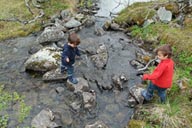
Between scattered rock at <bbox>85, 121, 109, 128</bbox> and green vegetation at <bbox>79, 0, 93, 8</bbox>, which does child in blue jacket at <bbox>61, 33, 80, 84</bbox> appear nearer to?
scattered rock at <bbox>85, 121, 109, 128</bbox>

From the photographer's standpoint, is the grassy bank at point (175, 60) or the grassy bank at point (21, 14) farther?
the grassy bank at point (21, 14)

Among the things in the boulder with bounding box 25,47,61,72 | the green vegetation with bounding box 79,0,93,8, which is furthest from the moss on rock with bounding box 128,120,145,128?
the green vegetation with bounding box 79,0,93,8

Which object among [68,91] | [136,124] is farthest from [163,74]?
[68,91]

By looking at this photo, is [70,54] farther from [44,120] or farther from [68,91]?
[44,120]

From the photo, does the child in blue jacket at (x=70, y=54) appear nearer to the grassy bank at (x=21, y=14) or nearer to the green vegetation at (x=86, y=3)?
the grassy bank at (x=21, y=14)

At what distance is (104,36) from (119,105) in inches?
205

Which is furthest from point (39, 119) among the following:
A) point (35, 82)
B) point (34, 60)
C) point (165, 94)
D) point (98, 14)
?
point (98, 14)

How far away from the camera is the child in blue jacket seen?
28.4 ft

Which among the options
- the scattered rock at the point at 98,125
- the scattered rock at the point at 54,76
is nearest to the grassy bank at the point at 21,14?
the scattered rock at the point at 54,76

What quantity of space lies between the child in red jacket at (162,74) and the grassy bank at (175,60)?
1.58 feet

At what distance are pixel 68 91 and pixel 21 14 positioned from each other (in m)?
7.60

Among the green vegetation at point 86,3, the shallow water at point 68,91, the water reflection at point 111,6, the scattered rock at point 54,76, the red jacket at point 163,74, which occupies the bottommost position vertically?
the shallow water at point 68,91

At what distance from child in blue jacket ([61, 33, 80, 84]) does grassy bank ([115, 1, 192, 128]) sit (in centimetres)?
271

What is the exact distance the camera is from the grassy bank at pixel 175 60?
24.8 ft
